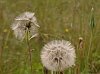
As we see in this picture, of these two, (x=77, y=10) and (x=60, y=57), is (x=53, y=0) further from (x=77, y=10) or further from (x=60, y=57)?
(x=60, y=57)

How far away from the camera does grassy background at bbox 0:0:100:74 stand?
276 cm

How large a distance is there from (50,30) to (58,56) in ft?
6.56

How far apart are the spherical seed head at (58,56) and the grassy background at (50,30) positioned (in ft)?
2.44

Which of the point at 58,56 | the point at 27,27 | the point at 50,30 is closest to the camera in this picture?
the point at 58,56

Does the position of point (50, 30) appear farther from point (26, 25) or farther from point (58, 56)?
point (58, 56)

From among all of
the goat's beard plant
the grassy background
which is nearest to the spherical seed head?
the goat's beard plant

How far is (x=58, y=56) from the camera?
1.57 m

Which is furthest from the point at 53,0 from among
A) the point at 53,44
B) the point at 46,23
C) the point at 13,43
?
the point at 53,44

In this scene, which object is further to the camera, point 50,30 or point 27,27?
point 50,30

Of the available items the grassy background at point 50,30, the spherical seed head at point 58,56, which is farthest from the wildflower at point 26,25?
the grassy background at point 50,30

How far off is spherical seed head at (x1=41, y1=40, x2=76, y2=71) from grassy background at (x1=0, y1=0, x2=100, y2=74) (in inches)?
29.2

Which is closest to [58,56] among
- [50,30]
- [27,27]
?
[27,27]

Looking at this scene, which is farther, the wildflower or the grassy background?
the grassy background

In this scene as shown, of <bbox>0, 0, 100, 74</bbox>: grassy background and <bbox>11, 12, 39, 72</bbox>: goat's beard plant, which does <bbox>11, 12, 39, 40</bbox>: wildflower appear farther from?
<bbox>0, 0, 100, 74</bbox>: grassy background
